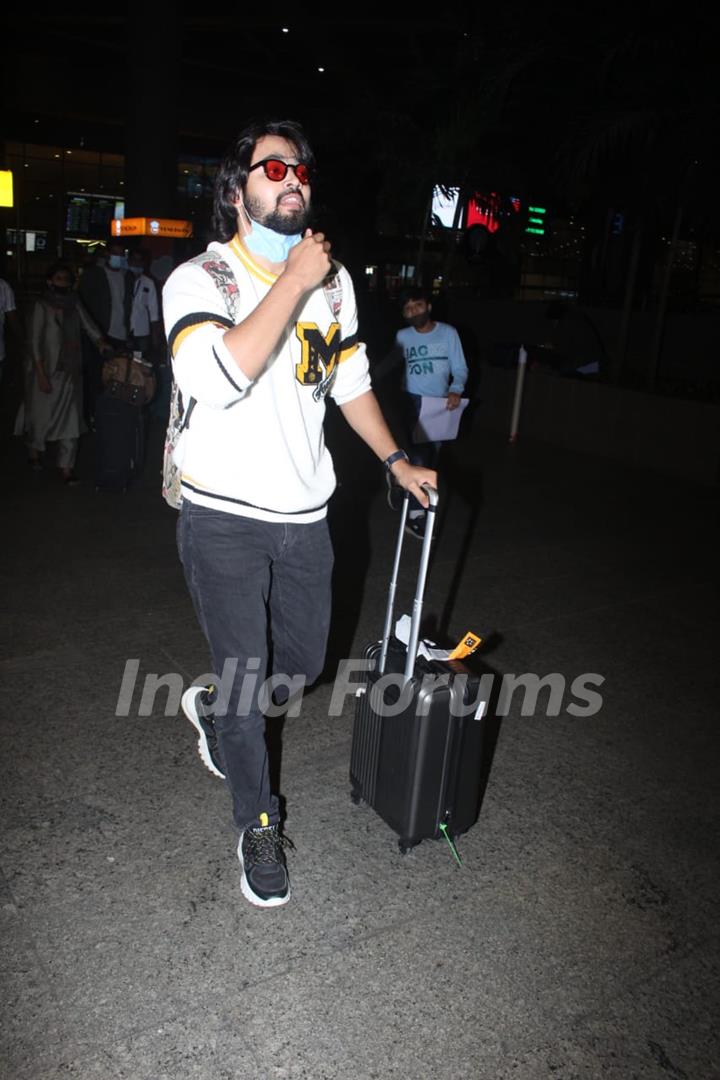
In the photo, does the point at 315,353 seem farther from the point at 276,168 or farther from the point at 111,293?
the point at 111,293

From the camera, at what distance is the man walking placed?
233cm

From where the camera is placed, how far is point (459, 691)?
273 cm

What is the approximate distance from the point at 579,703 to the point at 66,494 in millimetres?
4684

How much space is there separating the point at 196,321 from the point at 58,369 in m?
5.56

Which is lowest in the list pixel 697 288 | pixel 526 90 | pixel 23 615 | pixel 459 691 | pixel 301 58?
pixel 23 615

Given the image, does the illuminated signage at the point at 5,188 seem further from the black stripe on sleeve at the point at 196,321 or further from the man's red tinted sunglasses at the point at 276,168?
the black stripe on sleeve at the point at 196,321

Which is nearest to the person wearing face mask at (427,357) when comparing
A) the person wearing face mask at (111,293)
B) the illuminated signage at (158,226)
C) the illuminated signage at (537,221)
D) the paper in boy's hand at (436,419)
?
the paper in boy's hand at (436,419)

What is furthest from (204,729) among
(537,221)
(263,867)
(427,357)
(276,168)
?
(537,221)

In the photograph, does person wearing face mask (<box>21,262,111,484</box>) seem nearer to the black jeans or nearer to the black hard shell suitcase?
the black hard shell suitcase

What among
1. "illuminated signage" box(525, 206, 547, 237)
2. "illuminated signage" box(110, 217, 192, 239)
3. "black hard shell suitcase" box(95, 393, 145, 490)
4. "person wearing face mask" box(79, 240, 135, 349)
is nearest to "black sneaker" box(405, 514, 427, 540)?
"black hard shell suitcase" box(95, 393, 145, 490)

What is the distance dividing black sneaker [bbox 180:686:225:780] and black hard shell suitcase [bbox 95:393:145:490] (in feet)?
14.0

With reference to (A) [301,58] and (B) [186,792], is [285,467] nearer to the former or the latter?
(B) [186,792]

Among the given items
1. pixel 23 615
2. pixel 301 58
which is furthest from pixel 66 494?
pixel 301 58

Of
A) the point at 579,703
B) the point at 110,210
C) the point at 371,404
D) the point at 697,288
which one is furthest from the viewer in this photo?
the point at 110,210
